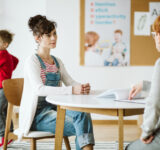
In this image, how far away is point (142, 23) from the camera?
170 inches

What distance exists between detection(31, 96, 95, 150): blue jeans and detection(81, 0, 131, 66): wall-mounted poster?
2167 millimetres

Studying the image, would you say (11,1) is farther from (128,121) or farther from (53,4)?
(128,121)

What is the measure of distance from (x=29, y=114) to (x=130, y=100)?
746 mm

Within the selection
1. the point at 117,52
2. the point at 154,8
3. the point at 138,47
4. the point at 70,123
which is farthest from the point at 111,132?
the point at 70,123

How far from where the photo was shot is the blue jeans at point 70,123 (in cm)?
185

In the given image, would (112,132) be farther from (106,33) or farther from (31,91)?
(31,91)

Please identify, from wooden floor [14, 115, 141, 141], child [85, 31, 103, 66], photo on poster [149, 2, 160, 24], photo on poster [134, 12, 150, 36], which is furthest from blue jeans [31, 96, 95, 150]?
photo on poster [149, 2, 160, 24]

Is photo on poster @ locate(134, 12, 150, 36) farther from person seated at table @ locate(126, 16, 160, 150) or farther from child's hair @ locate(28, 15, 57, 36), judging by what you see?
person seated at table @ locate(126, 16, 160, 150)

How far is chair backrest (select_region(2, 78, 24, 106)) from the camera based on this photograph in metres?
2.31

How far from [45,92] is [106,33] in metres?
2.41

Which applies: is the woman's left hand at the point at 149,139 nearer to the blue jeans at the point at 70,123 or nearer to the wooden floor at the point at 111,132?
the blue jeans at the point at 70,123

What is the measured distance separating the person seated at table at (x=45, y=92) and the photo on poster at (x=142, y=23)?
85.3 inches

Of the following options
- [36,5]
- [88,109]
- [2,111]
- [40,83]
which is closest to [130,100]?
[88,109]

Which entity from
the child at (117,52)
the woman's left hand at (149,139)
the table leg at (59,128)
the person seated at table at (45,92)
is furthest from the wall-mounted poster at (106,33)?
the woman's left hand at (149,139)
